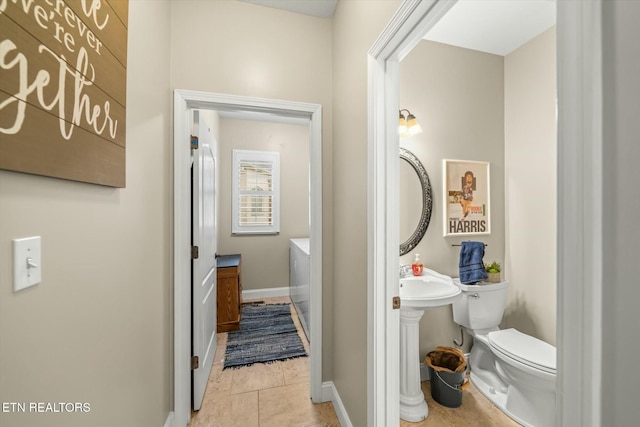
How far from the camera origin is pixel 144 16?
49.0 inches

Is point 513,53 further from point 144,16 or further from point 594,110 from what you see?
point 144,16

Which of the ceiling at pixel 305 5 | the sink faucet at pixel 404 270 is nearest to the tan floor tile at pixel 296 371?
the sink faucet at pixel 404 270

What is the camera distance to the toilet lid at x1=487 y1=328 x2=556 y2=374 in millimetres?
1533

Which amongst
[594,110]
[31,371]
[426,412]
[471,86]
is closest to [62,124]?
[31,371]

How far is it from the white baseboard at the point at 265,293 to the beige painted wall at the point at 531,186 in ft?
9.28

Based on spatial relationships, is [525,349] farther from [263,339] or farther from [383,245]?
[263,339]

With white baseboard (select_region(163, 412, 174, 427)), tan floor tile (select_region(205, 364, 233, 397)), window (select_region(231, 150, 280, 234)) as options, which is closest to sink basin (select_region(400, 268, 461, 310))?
tan floor tile (select_region(205, 364, 233, 397))

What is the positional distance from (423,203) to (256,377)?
77.6 inches

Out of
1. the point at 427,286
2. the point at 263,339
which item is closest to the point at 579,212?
the point at 427,286

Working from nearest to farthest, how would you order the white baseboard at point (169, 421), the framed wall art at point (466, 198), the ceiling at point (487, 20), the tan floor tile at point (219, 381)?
1. the white baseboard at point (169, 421)
2. the ceiling at point (487, 20)
3. the tan floor tile at point (219, 381)
4. the framed wall art at point (466, 198)

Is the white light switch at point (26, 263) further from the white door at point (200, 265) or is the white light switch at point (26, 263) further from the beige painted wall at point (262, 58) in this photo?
the beige painted wall at point (262, 58)

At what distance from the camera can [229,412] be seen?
1.74 metres

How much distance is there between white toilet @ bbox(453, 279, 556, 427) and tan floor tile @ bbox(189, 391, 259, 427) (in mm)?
1655

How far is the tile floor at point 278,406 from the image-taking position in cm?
167
